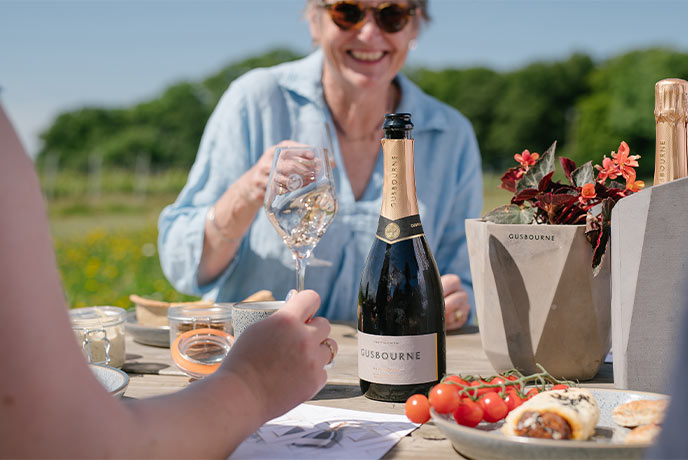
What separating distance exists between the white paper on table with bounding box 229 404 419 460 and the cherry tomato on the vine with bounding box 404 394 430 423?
4 cm

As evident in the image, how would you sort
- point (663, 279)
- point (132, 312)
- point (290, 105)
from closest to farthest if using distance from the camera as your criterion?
point (663, 279)
point (132, 312)
point (290, 105)

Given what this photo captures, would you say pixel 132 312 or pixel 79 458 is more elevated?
pixel 79 458

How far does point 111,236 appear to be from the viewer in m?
10.5

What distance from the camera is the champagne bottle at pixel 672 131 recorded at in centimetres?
112

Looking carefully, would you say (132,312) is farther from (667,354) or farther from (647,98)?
(647,98)

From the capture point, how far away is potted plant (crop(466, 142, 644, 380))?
1202 millimetres

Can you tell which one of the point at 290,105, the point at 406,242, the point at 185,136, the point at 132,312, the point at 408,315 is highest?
the point at 185,136

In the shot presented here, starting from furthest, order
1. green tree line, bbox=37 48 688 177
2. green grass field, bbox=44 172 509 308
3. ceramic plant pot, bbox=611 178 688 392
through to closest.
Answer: green tree line, bbox=37 48 688 177 → green grass field, bbox=44 172 509 308 → ceramic plant pot, bbox=611 178 688 392

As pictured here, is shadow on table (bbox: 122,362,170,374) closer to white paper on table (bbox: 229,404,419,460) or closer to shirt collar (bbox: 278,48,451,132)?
white paper on table (bbox: 229,404,419,460)

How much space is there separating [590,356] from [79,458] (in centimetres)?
99

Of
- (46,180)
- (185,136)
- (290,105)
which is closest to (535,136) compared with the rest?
(185,136)

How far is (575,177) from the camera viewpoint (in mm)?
1294

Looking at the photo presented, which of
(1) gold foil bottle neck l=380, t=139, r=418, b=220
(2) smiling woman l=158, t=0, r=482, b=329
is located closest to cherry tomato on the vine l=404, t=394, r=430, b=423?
(1) gold foil bottle neck l=380, t=139, r=418, b=220

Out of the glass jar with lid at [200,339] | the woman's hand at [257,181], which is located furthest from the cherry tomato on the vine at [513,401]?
the woman's hand at [257,181]
